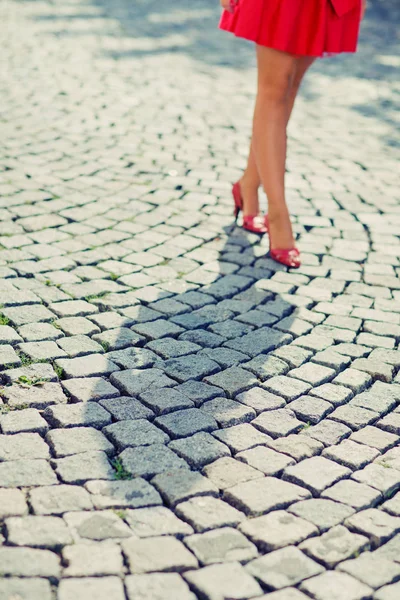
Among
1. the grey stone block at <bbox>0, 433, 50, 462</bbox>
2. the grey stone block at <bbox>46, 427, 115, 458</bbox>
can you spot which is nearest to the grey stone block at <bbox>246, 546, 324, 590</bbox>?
the grey stone block at <bbox>46, 427, 115, 458</bbox>

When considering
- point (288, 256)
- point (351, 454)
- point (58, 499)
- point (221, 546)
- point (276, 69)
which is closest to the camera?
point (221, 546)

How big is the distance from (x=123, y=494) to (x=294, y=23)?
229 cm

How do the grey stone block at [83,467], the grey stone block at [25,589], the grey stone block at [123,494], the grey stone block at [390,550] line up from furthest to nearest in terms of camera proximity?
1. the grey stone block at [83,467]
2. the grey stone block at [123,494]
3. the grey stone block at [390,550]
4. the grey stone block at [25,589]

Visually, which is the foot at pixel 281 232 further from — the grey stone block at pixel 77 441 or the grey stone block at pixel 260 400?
the grey stone block at pixel 77 441

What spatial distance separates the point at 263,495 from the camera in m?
2.45

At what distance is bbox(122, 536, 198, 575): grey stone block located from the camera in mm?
2118

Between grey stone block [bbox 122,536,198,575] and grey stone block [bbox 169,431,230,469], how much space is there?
396 mm

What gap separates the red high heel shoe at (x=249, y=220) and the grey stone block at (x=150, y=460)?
80.0 inches

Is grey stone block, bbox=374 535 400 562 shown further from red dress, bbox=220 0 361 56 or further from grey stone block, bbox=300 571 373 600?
red dress, bbox=220 0 361 56

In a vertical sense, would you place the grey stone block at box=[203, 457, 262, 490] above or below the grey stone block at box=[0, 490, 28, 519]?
above

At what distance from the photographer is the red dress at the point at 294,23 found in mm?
3711

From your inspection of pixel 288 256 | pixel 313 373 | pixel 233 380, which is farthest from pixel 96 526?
pixel 288 256

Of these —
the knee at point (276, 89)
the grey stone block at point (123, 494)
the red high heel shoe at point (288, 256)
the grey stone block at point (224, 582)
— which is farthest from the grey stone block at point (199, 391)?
the knee at point (276, 89)

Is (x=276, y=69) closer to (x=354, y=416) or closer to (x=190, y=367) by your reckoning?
(x=190, y=367)
